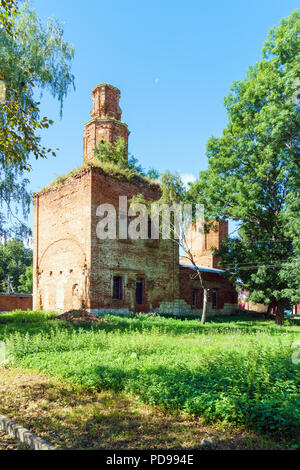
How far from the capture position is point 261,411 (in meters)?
4.02

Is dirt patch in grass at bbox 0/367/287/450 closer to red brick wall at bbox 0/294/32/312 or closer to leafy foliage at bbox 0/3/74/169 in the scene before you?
leafy foliage at bbox 0/3/74/169

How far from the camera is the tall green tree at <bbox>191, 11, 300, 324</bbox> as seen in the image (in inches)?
685

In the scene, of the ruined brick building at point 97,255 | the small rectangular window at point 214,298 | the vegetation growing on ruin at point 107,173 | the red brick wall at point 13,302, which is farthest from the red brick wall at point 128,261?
the red brick wall at point 13,302

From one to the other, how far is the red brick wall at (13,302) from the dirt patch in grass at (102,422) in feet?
82.2

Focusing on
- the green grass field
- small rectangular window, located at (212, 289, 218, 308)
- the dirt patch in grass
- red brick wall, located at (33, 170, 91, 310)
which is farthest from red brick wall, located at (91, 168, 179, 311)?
the dirt patch in grass

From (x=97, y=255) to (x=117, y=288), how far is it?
2620 millimetres

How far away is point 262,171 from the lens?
752 inches

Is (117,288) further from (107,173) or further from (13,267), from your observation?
(13,267)

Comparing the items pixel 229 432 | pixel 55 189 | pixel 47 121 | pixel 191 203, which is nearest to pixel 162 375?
pixel 229 432

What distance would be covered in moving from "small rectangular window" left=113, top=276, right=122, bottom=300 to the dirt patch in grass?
12779mm

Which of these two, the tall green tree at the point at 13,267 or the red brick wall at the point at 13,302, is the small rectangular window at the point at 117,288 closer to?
the red brick wall at the point at 13,302

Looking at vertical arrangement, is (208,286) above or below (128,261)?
below

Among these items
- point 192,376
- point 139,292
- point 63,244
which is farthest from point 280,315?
point 192,376

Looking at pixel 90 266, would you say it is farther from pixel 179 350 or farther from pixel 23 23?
pixel 23 23
